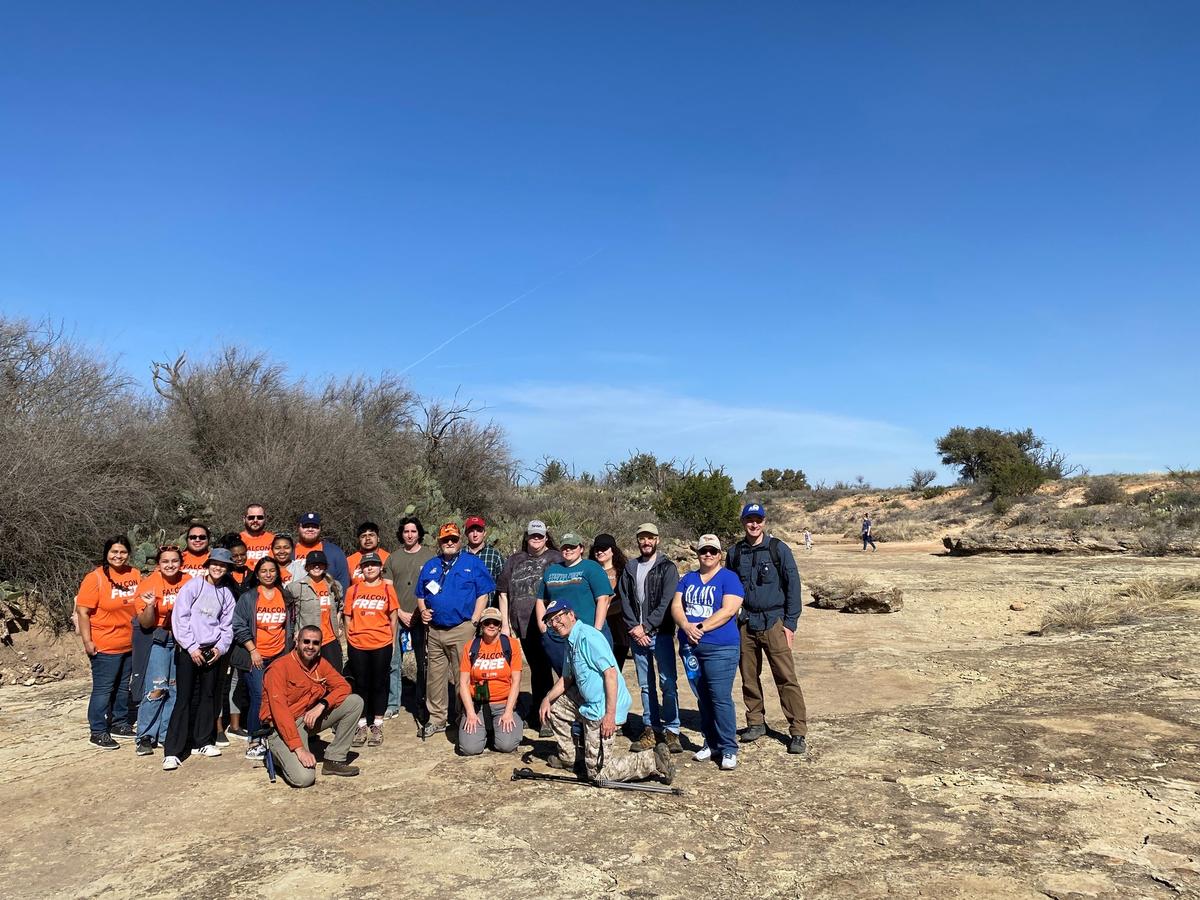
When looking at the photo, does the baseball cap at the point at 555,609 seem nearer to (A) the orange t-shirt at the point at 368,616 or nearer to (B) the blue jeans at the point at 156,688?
(A) the orange t-shirt at the point at 368,616

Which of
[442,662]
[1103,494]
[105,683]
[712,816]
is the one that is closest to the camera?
[712,816]

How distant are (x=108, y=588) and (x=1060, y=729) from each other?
304 inches

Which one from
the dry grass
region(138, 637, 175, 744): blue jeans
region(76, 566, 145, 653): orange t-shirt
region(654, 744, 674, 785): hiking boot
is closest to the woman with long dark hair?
region(76, 566, 145, 653): orange t-shirt

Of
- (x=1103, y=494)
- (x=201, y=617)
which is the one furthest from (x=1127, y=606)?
(x=1103, y=494)

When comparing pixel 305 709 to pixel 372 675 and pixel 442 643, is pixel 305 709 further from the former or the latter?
pixel 442 643

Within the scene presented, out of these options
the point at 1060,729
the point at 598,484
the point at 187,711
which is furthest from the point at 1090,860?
the point at 598,484

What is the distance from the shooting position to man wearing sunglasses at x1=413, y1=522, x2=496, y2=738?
6.81m

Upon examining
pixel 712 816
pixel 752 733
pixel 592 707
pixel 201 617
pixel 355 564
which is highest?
pixel 355 564

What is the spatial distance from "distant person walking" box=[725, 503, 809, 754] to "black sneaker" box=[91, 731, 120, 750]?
5105 millimetres

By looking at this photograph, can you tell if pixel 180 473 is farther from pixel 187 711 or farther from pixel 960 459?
pixel 960 459

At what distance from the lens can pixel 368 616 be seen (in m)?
6.73

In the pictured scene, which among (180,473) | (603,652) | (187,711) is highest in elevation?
(180,473)

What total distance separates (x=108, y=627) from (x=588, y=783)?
4115 millimetres

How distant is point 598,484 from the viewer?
2959 cm
